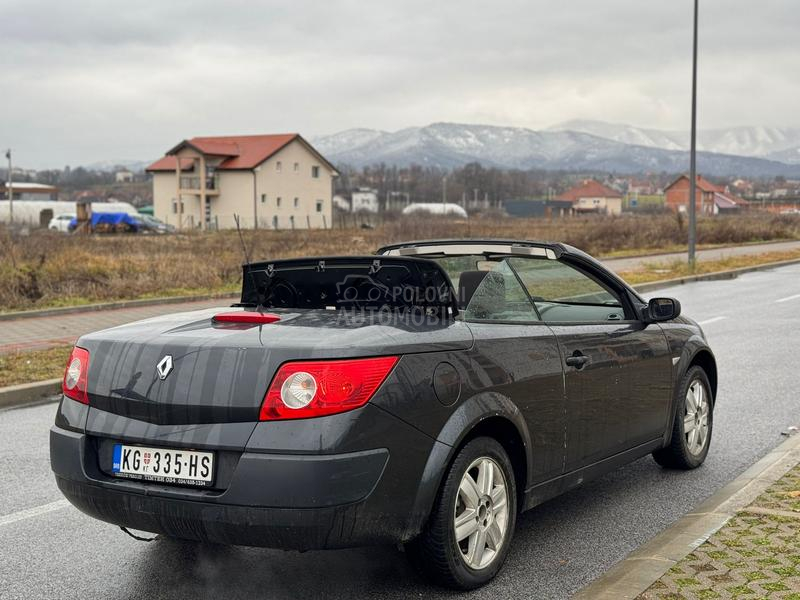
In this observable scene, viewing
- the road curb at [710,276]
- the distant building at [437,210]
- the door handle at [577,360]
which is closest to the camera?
the door handle at [577,360]

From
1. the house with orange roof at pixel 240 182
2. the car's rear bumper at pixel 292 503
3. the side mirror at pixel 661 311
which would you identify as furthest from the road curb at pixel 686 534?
the house with orange roof at pixel 240 182

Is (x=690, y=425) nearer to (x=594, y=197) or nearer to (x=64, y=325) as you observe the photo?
(x=64, y=325)

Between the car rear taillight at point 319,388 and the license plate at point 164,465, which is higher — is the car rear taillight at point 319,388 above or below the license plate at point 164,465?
above

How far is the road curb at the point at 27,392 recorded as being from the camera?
913 cm

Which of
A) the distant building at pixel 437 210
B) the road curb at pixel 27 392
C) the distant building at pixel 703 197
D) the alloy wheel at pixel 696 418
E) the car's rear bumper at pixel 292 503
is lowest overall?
the road curb at pixel 27 392

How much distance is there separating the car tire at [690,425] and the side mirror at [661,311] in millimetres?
603

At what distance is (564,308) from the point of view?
A: 233 inches

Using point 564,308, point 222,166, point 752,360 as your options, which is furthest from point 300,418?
point 222,166

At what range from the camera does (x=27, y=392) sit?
9.35 m

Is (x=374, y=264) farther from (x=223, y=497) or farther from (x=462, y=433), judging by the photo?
(x=223, y=497)

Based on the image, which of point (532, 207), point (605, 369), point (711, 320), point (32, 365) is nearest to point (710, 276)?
point (711, 320)

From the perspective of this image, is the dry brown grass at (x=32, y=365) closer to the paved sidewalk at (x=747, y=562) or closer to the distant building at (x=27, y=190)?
the paved sidewalk at (x=747, y=562)

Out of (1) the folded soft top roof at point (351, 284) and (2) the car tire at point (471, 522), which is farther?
(1) the folded soft top roof at point (351, 284)

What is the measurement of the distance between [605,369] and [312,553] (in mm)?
1788
